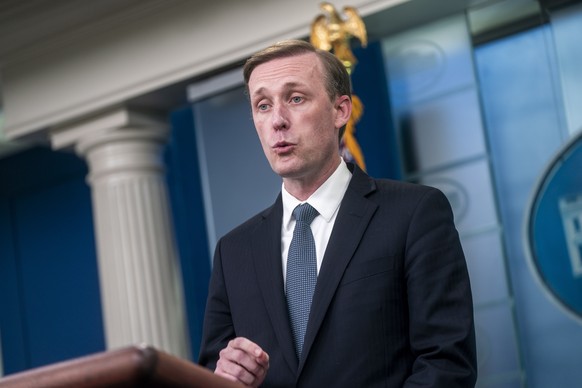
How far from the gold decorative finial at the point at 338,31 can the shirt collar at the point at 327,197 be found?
8.14 ft

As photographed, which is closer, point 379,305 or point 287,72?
point 379,305

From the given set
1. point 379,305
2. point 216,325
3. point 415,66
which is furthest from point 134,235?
point 379,305

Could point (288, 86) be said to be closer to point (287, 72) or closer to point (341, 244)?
point (287, 72)

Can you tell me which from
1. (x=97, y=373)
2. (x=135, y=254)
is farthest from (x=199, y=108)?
(x=97, y=373)

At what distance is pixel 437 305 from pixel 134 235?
371 centimetres

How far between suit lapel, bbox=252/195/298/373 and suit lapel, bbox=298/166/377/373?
40 mm

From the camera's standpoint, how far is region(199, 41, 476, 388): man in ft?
5.55

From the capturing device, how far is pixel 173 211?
5.80 m

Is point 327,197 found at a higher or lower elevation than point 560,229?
lower

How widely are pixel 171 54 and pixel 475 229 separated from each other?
5.55 feet

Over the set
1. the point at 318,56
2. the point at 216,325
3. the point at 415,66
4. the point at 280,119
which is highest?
the point at 415,66

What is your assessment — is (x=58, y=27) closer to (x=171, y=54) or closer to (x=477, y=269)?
(x=171, y=54)

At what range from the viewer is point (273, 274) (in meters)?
1.82

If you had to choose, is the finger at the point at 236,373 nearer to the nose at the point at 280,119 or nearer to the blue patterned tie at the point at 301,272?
the blue patterned tie at the point at 301,272
